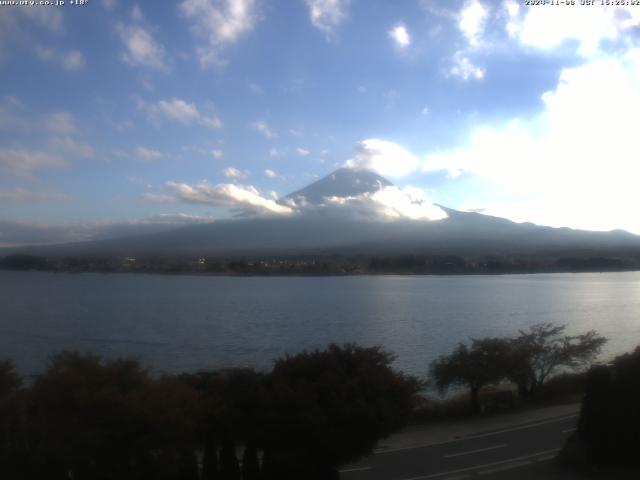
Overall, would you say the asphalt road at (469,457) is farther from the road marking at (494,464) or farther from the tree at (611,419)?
the tree at (611,419)

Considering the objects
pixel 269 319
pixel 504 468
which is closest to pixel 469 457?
pixel 504 468

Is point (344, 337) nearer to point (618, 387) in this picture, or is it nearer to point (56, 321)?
point (56, 321)

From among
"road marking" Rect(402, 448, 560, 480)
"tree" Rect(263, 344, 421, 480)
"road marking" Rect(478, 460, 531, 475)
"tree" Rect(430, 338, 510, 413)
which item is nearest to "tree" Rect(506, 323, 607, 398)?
"tree" Rect(430, 338, 510, 413)

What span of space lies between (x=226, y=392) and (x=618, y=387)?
5.11m

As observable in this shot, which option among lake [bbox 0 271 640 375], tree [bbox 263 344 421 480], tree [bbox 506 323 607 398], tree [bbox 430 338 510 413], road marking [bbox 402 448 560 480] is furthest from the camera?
lake [bbox 0 271 640 375]

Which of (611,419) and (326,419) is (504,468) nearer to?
(611,419)

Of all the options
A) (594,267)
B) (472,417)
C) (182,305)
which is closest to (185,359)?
(472,417)

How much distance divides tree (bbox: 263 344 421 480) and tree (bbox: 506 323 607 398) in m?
9.08

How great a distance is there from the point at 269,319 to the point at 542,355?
53.4 ft

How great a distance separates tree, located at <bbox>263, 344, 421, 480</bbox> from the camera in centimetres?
659

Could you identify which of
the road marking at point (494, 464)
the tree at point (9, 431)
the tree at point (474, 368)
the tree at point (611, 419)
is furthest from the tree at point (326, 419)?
the tree at point (474, 368)

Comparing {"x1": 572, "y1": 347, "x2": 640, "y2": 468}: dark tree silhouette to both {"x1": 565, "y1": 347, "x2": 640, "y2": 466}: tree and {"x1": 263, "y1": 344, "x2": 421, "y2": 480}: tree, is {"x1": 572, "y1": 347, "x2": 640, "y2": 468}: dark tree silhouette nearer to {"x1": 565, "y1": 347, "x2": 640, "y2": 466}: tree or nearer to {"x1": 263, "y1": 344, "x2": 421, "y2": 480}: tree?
{"x1": 565, "y1": 347, "x2": 640, "y2": 466}: tree

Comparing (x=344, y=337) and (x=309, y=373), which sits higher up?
(x=309, y=373)

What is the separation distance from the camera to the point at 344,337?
25.0m
